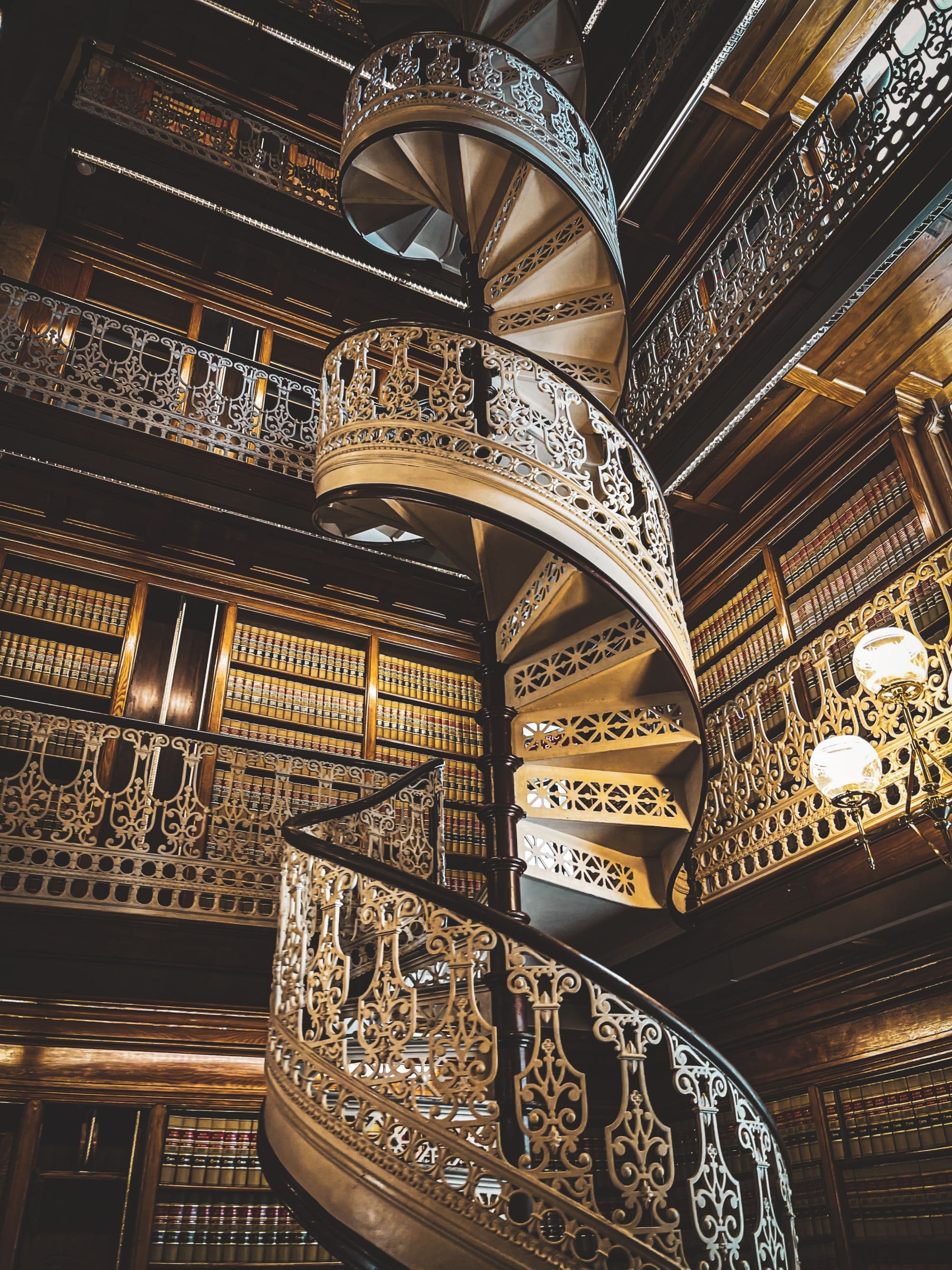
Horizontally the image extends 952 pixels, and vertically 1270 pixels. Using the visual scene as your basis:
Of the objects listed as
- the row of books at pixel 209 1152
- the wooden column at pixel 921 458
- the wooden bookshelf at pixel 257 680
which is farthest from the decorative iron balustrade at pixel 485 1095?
the wooden column at pixel 921 458

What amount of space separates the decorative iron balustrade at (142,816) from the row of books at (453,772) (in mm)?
622

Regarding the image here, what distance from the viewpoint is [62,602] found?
517cm

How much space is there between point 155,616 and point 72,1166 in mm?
2945

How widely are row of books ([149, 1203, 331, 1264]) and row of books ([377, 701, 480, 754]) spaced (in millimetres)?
2596

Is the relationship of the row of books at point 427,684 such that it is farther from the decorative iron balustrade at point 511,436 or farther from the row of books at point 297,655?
the decorative iron balustrade at point 511,436

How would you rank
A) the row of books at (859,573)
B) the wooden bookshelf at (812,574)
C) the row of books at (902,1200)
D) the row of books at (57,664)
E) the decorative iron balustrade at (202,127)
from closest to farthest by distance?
the row of books at (902,1200) → the row of books at (859,573) → the wooden bookshelf at (812,574) → the row of books at (57,664) → the decorative iron balustrade at (202,127)

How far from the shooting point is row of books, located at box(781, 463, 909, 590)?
4887 mm

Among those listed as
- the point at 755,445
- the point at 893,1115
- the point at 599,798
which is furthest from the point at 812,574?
the point at 893,1115

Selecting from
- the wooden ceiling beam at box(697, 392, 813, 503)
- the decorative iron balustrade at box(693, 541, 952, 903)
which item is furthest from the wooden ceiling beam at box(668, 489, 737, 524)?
the decorative iron balustrade at box(693, 541, 952, 903)

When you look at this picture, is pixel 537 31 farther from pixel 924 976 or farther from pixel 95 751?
pixel 924 976

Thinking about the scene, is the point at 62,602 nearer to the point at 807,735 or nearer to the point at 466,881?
the point at 466,881

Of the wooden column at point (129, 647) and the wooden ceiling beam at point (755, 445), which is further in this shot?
the wooden ceiling beam at point (755, 445)

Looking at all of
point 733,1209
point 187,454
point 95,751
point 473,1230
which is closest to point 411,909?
point 473,1230

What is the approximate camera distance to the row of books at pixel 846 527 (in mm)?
4887
